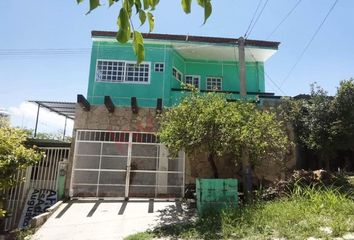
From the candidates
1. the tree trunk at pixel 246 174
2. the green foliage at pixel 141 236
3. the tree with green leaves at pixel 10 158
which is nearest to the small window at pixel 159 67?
the tree trunk at pixel 246 174

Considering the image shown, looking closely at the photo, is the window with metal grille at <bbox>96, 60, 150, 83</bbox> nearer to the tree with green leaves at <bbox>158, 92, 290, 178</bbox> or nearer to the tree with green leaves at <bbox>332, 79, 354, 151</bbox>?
the tree with green leaves at <bbox>158, 92, 290, 178</bbox>

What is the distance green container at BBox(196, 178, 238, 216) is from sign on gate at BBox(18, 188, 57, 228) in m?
5.96

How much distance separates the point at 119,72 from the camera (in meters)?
17.1

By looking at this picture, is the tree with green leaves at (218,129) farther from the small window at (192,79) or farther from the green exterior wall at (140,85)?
the small window at (192,79)

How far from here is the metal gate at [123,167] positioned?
12.7 m

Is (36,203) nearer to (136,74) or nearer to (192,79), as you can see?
(136,74)

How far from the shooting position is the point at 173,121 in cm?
1053

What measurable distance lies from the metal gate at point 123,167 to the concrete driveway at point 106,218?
0.66 meters

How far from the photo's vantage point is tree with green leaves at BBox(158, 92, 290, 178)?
989 centimetres

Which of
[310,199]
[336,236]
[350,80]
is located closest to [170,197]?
[310,199]

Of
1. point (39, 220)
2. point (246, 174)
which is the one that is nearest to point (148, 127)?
point (246, 174)

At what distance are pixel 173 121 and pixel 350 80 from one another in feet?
26.6

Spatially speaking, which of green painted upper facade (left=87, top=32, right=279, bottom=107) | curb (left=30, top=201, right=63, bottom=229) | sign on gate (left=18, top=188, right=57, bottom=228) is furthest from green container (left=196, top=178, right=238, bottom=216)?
green painted upper facade (left=87, top=32, right=279, bottom=107)

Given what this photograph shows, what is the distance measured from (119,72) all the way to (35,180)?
7130 mm
